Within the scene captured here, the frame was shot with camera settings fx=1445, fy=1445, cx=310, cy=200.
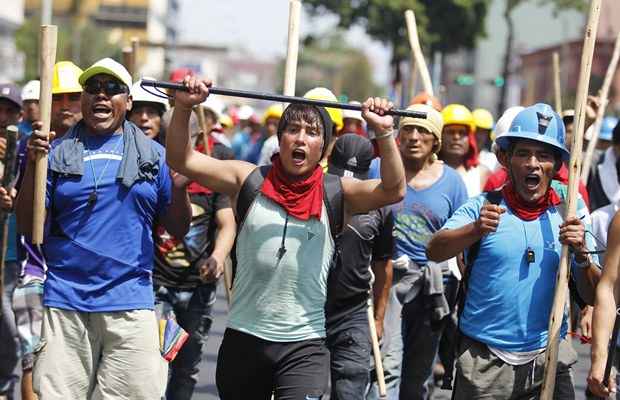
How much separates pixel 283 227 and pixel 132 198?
0.85 meters

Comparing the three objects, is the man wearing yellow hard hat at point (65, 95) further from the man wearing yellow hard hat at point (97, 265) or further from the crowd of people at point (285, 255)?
the man wearing yellow hard hat at point (97, 265)

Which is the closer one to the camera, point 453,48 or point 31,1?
point 453,48

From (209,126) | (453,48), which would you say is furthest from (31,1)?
(209,126)

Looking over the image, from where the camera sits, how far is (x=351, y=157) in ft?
25.2

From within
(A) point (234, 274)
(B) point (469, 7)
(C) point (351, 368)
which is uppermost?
(B) point (469, 7)

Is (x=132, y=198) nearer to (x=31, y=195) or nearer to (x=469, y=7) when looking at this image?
(x=31, y=195)

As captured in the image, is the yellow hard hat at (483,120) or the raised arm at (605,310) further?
the yellow hard hat at (483,120)

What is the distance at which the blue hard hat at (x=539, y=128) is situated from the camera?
6.16m

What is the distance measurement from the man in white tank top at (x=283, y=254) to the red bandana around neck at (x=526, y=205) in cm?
50

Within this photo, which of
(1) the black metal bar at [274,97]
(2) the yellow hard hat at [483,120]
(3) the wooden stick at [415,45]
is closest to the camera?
(1) the black metal bar at [274,97]

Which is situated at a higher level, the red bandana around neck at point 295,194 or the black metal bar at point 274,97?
the black metal bar at point 274,97

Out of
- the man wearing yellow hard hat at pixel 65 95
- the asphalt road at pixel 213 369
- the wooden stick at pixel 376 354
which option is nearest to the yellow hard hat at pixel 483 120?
the asphalt road at pixel 213 369

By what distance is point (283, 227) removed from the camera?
6074 mm

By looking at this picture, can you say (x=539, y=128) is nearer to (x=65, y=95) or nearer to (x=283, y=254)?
(x=283, y=254)
